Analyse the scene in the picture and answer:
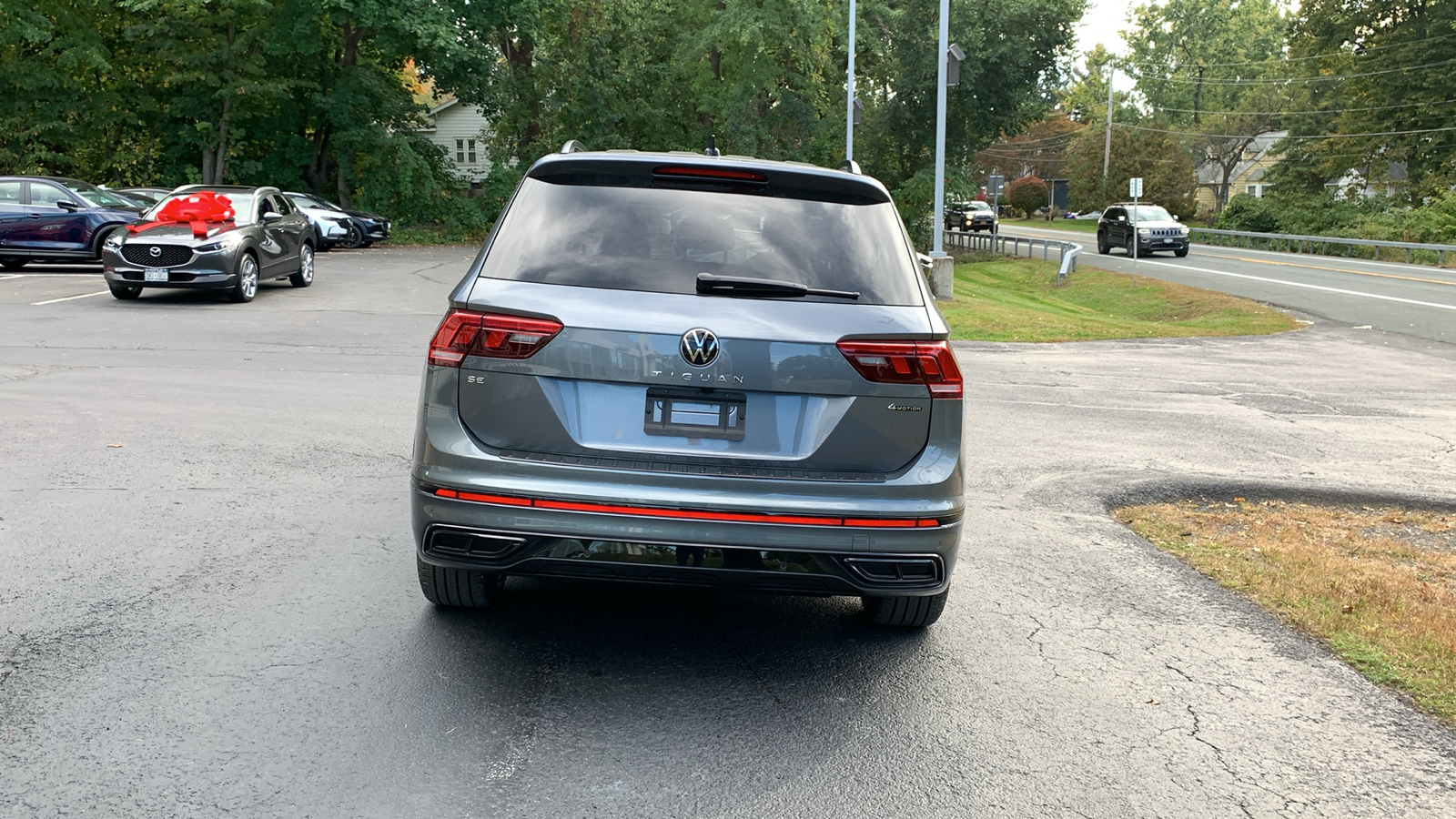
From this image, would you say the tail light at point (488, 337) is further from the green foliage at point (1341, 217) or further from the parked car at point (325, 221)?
the green foliage at point (1341, 217)

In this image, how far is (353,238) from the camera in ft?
112

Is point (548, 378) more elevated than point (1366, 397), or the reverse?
point (548, 378)

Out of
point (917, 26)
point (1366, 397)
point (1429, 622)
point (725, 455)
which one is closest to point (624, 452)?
point (725, 455)

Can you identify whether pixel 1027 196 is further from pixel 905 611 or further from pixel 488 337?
pixel 488 337

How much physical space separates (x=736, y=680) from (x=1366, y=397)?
10708 mm

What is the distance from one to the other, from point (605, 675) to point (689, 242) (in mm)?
1585

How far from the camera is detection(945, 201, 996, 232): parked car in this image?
5416 cm

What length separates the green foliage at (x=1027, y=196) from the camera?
355ft

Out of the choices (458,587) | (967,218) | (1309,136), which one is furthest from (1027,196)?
(458,587)

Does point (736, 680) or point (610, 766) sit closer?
point (610, 766)

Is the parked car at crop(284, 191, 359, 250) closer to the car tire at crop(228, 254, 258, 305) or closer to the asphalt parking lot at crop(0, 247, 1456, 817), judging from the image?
the car tire at crop(228, 254, 258, 305)

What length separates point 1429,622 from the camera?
5.38 m

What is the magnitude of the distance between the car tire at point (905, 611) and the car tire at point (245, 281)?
15.0m

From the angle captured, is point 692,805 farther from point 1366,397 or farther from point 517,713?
point 1366,397
